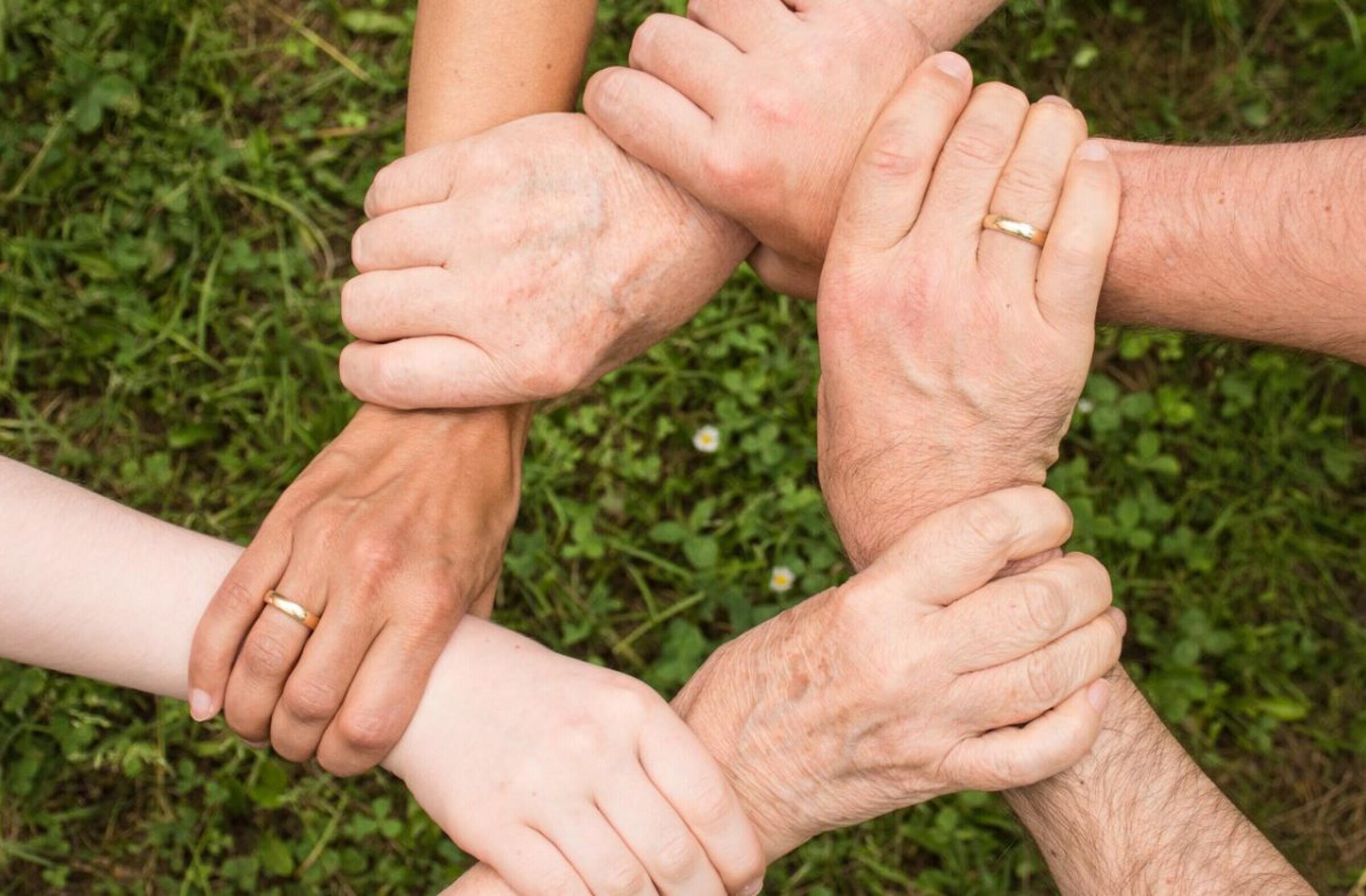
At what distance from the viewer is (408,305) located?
2.30 meters

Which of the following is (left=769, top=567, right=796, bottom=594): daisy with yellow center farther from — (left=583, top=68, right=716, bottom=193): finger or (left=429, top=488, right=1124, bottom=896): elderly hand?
(left=583, top=68, right=716, bottom=193): finger

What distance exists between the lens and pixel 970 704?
1942 mm

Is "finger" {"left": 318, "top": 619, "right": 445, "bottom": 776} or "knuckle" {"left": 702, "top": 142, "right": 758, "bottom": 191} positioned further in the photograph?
"knuckle" {"left": 702, "top": 142, "right": 758, "bottom": 191}

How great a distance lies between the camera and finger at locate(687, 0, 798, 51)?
7.38ft

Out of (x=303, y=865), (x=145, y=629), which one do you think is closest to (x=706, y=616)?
(x=303, y=865)

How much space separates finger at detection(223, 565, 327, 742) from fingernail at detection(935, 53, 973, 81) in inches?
57.7

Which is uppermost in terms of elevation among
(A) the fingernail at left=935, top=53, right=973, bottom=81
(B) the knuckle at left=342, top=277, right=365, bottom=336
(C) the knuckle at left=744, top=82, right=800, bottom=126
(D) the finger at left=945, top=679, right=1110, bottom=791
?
(A) the fingernail at left=935, top=53, right=973, bottom=81

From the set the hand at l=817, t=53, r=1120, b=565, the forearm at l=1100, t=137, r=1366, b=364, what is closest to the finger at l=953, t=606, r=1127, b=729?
the hand at l=817, t=53, r=1120, b=565

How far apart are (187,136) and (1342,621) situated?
11.5 feet

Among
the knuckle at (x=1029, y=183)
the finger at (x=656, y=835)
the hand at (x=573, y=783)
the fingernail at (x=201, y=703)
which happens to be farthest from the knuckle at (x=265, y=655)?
the knuckle at (x=1029, y=183)

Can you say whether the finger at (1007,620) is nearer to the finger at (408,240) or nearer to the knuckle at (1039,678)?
the knuckle at (1039,678)

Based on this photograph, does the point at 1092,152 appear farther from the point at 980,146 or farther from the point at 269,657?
the point at 269,657

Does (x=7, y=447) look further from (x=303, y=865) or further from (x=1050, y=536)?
(x=1050, y=536)

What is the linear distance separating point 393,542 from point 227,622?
1.04 feet
